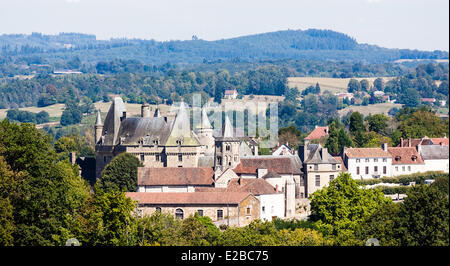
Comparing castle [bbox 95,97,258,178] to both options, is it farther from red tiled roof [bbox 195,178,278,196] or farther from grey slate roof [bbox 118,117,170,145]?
red tiled roof [bbox 195,178,278,196]

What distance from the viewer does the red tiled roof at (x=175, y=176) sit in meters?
80.4

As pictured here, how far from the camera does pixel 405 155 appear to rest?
9219 cm

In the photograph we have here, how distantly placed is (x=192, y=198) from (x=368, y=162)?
2668 cm

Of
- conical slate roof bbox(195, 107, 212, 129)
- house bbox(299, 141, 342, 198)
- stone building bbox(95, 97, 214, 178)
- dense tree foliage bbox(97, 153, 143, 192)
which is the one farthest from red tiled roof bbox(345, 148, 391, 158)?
dense tree foliage bbox(97, 153, 143, 192)

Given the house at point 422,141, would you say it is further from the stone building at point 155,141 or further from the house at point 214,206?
the house at point 214,206

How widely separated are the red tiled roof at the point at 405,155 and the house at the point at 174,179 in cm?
2108

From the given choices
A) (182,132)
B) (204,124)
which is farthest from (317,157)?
(204,124)

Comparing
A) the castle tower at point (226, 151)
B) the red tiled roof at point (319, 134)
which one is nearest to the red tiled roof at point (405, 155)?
the castle tower at point (226, 151)

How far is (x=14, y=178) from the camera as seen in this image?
194 ft

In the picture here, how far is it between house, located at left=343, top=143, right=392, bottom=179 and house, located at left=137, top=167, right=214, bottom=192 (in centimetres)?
1790

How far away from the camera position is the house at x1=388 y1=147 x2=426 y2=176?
90250mm

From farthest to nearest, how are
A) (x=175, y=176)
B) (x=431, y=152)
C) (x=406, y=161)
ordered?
(x=406, y=161), (x=431, y=152), (x=175, y=176)

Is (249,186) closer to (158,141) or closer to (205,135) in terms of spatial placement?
(158,141)
